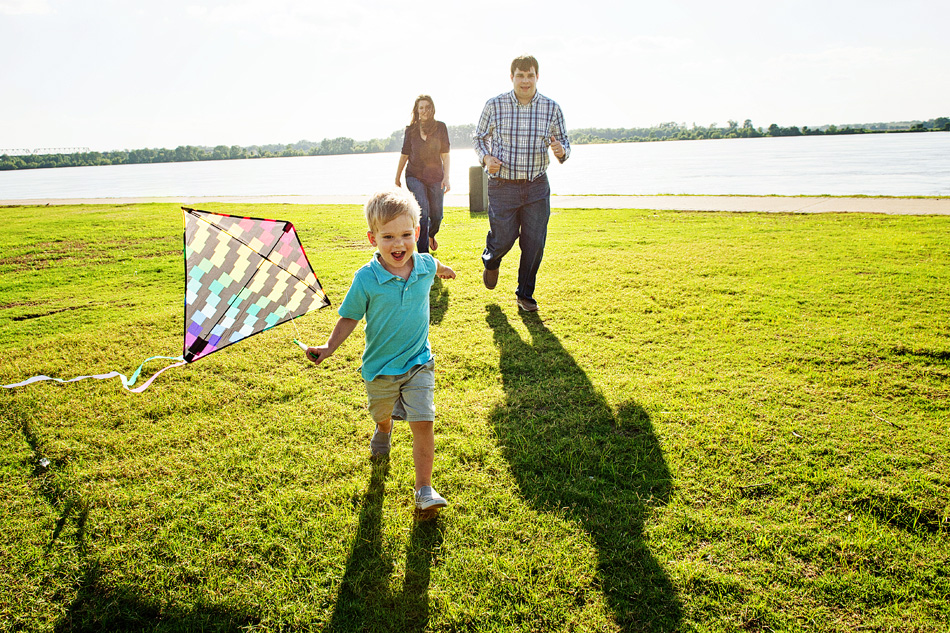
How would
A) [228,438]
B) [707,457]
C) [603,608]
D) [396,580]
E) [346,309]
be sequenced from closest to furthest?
[603,608] < [396,580] < [346,309] < [707,457] < [228,438]

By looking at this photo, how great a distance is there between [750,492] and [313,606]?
82.2 inches

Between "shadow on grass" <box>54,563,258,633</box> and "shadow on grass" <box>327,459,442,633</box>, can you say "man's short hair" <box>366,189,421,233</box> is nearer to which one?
"shadow on grass" <box>327,459,442,633</box>

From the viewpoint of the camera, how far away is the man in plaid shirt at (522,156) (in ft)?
16.7

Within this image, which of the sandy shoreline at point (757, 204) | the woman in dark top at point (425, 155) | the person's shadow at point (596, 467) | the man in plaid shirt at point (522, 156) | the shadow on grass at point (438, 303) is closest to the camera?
the person's shadow at point (596, 467)

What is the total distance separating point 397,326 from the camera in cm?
270

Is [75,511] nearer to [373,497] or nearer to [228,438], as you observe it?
[228,438]

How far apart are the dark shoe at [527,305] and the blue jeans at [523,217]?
4 centimetres

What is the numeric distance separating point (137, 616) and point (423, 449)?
1292 mm

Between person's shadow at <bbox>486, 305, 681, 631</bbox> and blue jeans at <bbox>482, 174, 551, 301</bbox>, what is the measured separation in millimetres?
1338

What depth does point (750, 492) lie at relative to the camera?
2721 millimetres

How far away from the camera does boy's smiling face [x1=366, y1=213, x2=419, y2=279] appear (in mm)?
2602

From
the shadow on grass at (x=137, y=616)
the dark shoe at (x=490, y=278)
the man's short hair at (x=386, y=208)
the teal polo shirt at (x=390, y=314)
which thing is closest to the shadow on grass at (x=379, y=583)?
the shadow on grass at (x=137, y=616)

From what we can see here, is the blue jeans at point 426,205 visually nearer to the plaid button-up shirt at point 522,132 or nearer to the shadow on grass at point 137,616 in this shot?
the plaid button-up shirt at point 522,132

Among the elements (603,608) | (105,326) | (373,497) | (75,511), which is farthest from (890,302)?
(105,326)
